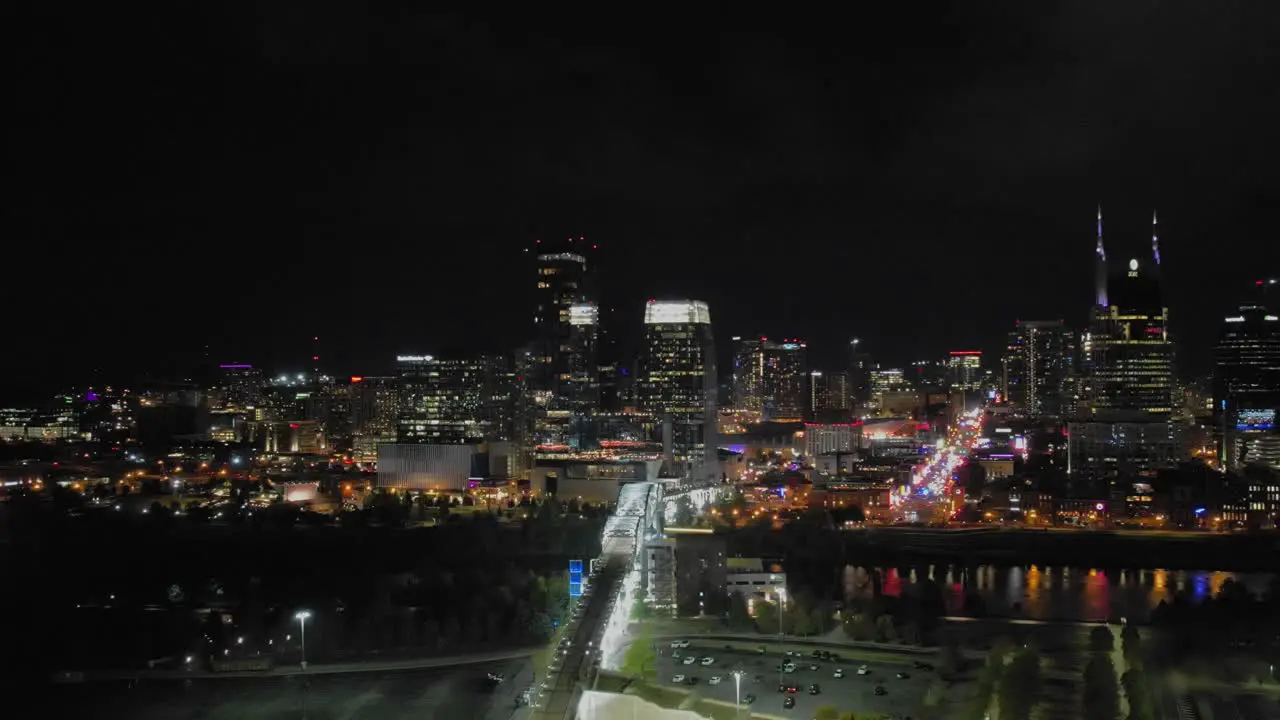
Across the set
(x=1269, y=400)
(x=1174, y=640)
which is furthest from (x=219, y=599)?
(x=1269, y=400)

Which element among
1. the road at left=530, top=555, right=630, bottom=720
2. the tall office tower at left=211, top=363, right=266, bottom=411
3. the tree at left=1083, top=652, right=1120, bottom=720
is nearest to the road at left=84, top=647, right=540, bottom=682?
the road at left=530, top=555, right=630, bottom=720

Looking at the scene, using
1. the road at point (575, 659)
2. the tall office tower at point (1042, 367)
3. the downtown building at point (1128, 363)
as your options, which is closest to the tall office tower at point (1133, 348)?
the downtown building at point (1128, 363)

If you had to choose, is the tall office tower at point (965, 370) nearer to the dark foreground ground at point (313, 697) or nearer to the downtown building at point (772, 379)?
the downtown building at point (772, 379)

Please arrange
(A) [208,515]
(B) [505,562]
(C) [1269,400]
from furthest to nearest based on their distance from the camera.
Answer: (C) [1269,400] < (A) [208,515] < (B) [505,562]

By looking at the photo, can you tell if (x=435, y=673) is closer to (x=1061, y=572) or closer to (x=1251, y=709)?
(x=1251, y=709)

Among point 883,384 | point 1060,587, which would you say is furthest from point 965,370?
point 1060,587

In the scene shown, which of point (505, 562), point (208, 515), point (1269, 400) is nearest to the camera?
point (505, 562)

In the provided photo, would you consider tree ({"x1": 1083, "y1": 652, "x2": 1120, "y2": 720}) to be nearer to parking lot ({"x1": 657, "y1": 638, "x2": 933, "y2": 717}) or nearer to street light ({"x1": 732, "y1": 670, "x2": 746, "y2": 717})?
parking lot ({"x1": 657, "y1": 638, "x2": 933, "y2": 717})
